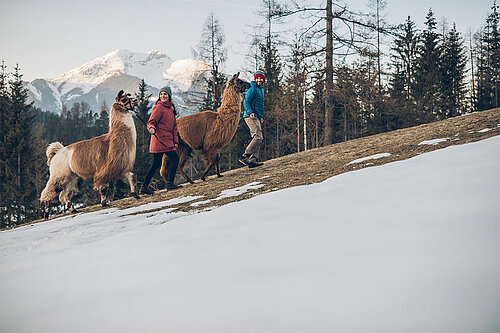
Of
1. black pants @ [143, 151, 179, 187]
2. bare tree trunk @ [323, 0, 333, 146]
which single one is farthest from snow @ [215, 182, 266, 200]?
bare tree trunk @ [323, 0, 333, 146]

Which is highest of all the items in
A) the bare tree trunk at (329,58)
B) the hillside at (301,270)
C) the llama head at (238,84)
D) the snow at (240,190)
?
the bare tree trunk at (329,58)

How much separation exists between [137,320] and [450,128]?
7326 mm

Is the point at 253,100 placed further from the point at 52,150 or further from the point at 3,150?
the point at 3,150

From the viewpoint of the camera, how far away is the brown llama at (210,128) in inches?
301

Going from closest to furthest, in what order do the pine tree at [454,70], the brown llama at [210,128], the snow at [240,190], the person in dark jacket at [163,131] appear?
the snow at [240,190], the person in dark jacket at [163,131], the brown llama at [210,128], the pine tree at [454,70]

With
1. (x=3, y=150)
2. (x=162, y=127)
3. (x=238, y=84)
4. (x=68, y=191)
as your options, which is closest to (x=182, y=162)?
(x=162, y=127)

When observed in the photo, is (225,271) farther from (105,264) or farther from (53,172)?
(53,172)

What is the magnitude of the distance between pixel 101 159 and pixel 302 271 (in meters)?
6.03

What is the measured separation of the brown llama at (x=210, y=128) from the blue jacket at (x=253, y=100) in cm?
18

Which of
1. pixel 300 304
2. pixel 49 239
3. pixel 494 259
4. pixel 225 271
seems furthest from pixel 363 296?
pixel 49 239

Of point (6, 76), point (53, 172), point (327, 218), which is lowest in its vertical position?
point (327, 218)

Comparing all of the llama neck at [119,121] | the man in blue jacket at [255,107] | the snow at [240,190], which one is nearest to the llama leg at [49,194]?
the llama neck at [119,121]

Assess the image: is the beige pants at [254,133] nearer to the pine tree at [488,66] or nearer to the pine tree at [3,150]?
the pine tree at [3,150]

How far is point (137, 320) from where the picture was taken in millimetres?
1646
